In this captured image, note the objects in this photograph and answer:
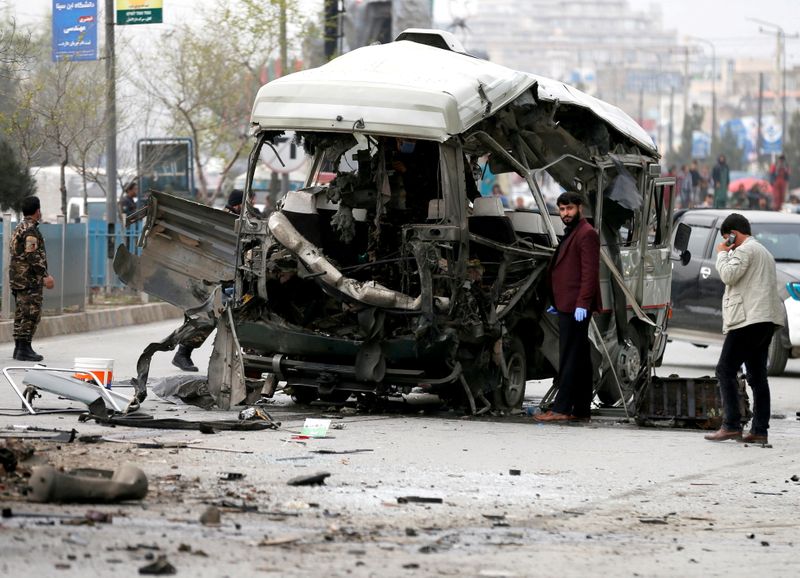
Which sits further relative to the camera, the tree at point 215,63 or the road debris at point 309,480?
the tree at point 215,63

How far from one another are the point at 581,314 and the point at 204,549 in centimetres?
605

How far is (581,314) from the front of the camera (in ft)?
39.4

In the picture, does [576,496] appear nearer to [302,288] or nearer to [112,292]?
[302,288]

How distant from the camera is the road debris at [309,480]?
27.2 feet

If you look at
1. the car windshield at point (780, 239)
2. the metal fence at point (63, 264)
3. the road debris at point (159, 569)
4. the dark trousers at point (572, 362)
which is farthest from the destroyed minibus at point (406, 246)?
the metal fence at point (63, 264)

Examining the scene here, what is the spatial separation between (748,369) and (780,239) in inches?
292

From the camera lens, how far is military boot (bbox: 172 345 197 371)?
1546cm

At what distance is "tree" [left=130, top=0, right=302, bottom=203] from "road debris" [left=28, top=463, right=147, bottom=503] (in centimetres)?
2654

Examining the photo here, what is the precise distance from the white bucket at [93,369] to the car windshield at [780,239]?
8914 mm

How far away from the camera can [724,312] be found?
11.6 metres

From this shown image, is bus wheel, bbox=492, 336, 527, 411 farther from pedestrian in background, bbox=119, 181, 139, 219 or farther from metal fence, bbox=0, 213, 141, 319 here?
pedestrian in background, bbox=119, 181, 139, 219

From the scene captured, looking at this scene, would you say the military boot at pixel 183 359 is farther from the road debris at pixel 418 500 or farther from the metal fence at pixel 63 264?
the road debris at pixel 418 500

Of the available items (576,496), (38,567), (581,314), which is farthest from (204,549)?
(581,314)

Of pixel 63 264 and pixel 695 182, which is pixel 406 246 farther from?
pixel 695 182
